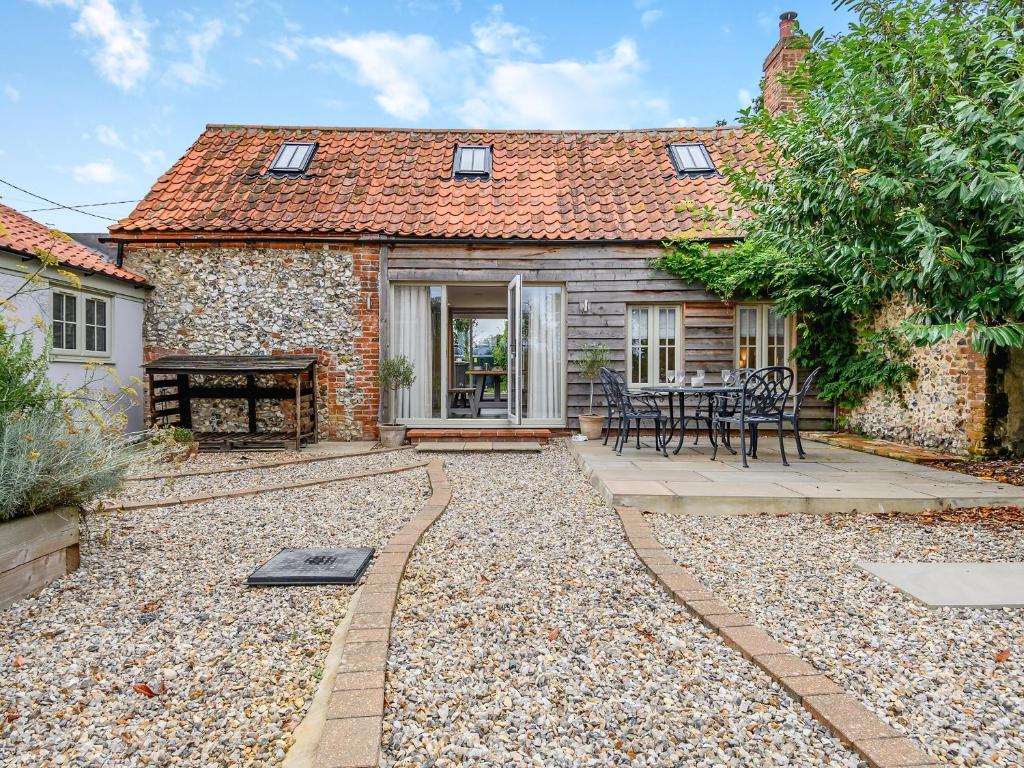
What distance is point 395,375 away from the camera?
7.65 m

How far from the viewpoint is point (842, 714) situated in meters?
1.58

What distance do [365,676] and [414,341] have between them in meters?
6.72

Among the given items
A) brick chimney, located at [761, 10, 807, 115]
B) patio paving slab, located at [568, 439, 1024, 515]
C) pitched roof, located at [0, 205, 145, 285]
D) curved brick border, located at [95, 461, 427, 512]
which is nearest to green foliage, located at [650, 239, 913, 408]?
patio paving slab, located at [568, 439, 1024, 515]

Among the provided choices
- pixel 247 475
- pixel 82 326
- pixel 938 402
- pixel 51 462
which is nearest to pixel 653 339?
pixel 938 402

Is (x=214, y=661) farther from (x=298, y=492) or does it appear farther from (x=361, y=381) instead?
(x=361, y=381)

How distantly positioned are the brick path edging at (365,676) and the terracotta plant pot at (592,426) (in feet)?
16.1

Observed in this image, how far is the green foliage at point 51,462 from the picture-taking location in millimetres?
2471

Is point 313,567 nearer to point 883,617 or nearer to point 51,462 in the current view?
point 51,462

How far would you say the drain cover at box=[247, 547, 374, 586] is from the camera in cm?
273

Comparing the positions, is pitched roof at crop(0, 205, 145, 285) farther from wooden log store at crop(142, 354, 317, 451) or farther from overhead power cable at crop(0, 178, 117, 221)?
overhead power cable at crop(0, 178, 117, 221)

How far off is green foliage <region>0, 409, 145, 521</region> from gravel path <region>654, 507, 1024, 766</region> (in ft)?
9.85

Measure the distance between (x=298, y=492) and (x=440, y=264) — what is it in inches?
165

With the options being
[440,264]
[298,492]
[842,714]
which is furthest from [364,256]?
[842,714]

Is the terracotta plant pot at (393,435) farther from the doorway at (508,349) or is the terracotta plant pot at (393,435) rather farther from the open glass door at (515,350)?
the open glass door at (515,350)
